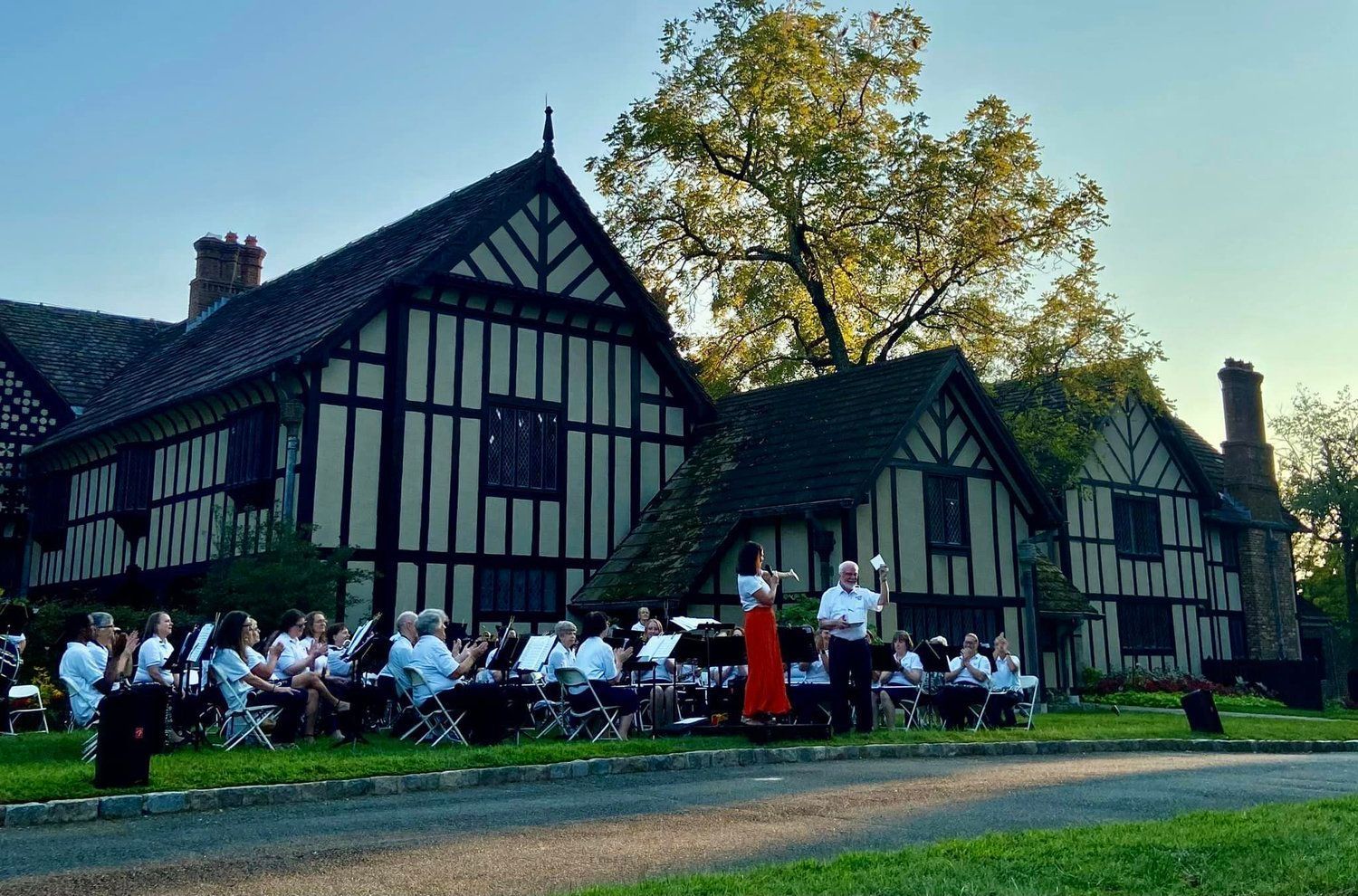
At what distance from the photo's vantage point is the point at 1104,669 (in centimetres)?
3041

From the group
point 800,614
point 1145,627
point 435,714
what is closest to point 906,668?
point 800,614

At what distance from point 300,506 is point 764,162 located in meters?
14.7

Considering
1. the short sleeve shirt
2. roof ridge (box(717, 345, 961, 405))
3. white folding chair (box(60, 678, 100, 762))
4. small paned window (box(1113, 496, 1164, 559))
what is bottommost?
white folding chair (box(60, 678, 100, 762))

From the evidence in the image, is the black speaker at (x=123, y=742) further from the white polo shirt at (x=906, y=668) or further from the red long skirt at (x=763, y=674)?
the white polo shirt at (x=906, y=668)

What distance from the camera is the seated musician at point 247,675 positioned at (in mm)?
12234

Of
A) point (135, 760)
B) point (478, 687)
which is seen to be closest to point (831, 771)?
point (478, 687)

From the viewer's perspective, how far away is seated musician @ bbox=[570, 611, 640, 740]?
13.6 m

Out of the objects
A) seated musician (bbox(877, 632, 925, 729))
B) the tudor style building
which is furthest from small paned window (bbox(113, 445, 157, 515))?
seated musician (bbox(877, 632, 925, 729))

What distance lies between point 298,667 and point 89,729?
2.99 metres

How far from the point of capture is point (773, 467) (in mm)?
22312

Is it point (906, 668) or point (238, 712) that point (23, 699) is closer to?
point (238, 712)

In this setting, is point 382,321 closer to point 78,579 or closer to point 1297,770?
point 78,579

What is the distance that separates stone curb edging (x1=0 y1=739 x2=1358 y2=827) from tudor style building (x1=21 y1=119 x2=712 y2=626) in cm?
1006

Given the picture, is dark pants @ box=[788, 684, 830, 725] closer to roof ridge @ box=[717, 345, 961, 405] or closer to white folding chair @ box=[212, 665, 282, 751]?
white folding chair @ box=[212, 665, 282, 751]
